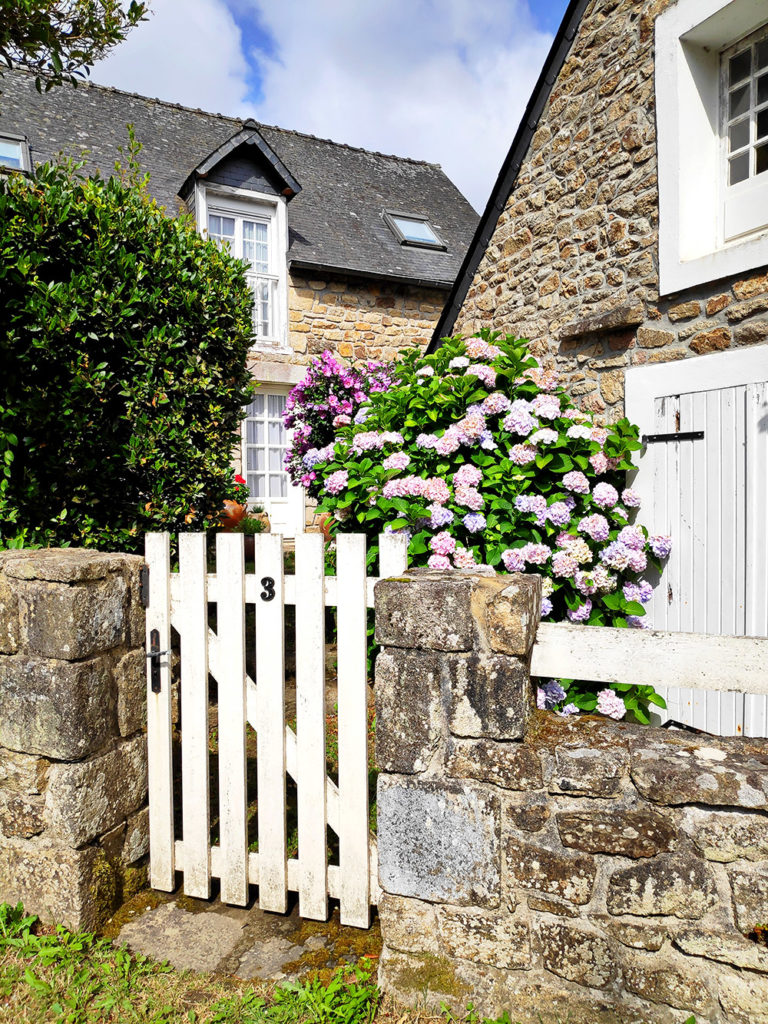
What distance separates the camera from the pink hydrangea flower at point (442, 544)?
3.47m

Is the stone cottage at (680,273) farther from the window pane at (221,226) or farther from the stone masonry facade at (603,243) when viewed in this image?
the window pane at (221,226)

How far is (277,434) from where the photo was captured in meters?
11.1

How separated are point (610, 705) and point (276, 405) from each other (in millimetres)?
8375

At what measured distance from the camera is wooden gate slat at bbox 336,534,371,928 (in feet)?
7.50

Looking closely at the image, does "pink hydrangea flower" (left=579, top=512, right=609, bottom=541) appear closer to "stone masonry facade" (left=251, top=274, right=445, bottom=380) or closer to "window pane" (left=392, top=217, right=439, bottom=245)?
"stone masonry facade" (left=251, top=274, right=445, bottom=380)

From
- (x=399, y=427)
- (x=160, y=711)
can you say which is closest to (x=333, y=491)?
(x=399, y=427)

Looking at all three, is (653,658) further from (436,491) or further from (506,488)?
(506,488)

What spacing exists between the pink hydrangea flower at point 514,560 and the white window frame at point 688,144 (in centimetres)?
189

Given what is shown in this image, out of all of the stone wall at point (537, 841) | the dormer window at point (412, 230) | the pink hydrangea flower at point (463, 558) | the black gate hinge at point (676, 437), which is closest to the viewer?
the stone wall at point (537, 841)

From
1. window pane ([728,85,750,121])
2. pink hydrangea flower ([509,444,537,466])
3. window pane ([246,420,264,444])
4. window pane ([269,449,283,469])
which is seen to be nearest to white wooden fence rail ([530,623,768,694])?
pink hydrangea flower ([509,444,537,466])

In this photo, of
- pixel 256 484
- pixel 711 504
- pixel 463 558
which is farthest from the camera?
pixel 256 484

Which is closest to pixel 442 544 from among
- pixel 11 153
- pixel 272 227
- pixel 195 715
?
pixel 195 715

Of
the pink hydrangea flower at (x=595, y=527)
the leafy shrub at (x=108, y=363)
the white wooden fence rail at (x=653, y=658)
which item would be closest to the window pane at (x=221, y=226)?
the leafy shrub at (x=108, y=363)

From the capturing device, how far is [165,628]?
2.65 m
